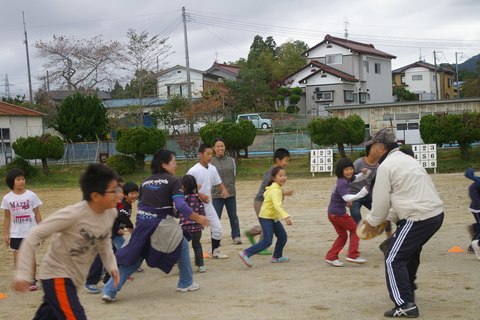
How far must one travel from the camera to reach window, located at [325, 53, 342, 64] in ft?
168

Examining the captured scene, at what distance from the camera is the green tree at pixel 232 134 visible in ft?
87.8

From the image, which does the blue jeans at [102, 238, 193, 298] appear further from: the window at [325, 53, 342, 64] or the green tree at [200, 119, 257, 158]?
the window at [325, 53, 342, 64]

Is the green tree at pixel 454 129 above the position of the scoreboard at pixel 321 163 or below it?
above

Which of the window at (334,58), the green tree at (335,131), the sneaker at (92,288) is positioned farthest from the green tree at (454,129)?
the window at (334,58)

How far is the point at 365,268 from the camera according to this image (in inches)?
304

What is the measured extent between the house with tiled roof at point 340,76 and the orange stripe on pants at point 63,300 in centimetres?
4557

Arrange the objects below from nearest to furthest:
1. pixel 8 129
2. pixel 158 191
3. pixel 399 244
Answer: pixel 399 244
pixel 158 191
pixel 8 129

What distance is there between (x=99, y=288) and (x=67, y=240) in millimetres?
3413

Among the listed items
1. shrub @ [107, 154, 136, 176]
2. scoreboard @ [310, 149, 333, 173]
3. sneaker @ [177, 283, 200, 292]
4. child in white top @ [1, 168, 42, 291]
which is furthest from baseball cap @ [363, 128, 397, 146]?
shrub @ [107, 154, 136, 176]

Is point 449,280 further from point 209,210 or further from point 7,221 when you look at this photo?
point 7,221

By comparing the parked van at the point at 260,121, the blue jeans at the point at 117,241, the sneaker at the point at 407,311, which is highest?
the parked van at the point at 260,121

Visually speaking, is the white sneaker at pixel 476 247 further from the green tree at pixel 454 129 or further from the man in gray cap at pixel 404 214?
the green tree at pixel 454 129

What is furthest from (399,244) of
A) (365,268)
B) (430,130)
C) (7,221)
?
(430,130)

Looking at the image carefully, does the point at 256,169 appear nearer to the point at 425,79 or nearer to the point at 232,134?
the point at 232,134
